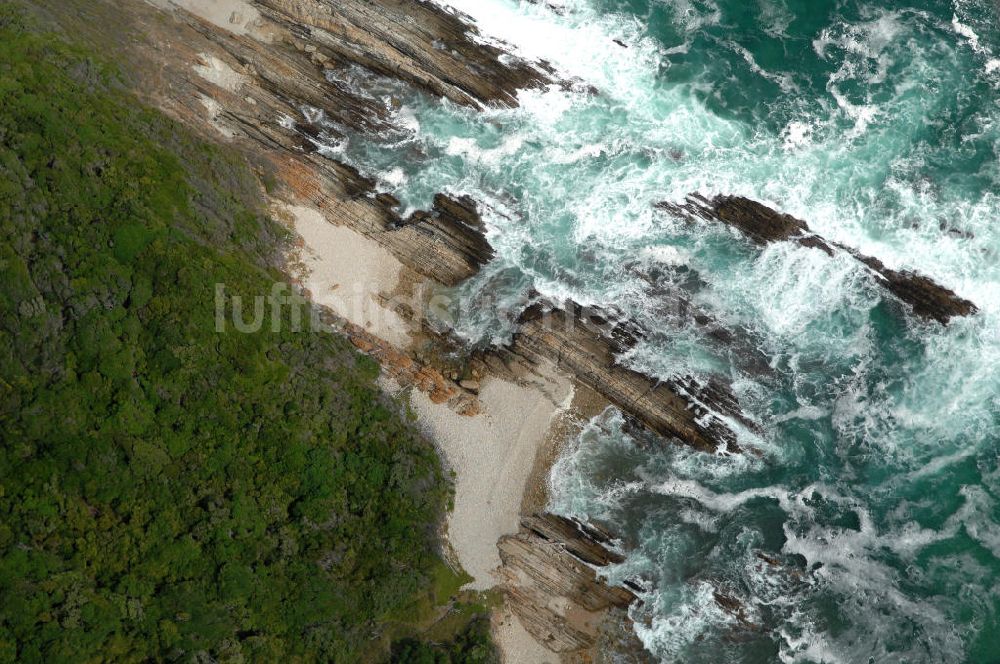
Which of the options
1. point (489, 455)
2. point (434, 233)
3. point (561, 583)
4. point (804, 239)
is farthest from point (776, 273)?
point (561, 583)

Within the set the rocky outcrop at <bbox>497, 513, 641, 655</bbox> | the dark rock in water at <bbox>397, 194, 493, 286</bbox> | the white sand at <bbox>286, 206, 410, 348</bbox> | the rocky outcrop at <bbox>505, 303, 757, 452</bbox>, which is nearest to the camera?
the rocky outcrop at <bbox>497, 513, 641, 655</bbox>

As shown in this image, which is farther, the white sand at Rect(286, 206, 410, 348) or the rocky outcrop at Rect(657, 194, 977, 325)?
the rocky outcrop at Rect(657, 194, 977, 325)

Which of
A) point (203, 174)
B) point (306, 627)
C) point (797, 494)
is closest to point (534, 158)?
point (203, 174)

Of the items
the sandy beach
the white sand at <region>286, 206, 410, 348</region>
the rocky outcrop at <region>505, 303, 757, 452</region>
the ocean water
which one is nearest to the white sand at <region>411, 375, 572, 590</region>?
the sandy beach

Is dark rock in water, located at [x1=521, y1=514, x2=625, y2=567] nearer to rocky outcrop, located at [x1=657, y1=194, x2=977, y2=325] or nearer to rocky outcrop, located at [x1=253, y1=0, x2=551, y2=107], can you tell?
rocky outcrop, located at [x1=657, y1=194, x2=977, y2=325]

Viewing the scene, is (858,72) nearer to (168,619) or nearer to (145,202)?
(145,202)

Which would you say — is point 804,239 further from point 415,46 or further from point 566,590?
point 415,46

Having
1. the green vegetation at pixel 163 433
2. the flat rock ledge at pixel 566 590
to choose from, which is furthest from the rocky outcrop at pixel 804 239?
the green vegetation at pixel 163 433
